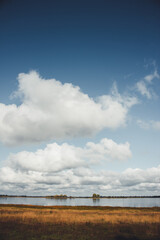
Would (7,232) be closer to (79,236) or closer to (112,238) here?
(79,236)

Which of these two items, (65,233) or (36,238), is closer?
(36,238)

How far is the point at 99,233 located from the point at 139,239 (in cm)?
454

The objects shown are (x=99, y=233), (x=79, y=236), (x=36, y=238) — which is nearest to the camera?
(x=36, y=238)

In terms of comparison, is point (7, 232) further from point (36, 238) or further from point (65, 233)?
point (65, 233)

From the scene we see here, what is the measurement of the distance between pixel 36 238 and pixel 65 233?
11.9 ft

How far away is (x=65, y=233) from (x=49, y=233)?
179 cm

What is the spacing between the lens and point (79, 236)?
19219mm

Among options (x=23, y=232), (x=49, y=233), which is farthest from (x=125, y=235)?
(x=23, y=232)

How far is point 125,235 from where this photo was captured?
1972 cm

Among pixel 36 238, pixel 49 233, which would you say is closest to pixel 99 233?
pixel 49 233

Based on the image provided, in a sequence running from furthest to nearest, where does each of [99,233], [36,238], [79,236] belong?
[99,233] < [79,236] < [36,238]

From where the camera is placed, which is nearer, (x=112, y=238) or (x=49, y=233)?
(x=112, y=238)

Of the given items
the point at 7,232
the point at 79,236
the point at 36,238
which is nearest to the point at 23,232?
the point at 7,232

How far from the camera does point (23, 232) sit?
2011cm
